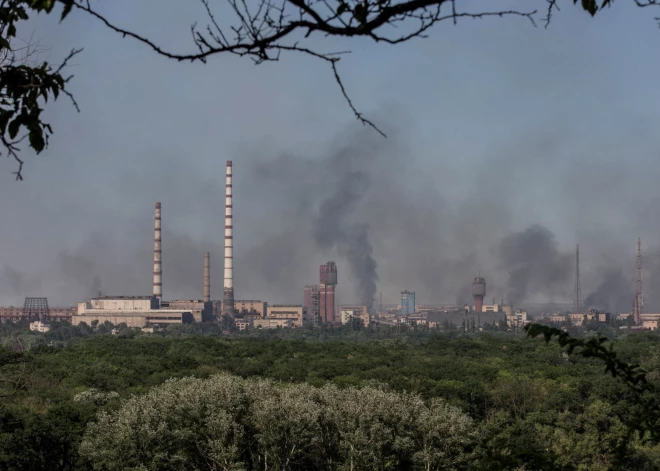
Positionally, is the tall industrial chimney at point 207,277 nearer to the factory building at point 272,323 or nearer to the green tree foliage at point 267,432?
the factory building at point 272,323

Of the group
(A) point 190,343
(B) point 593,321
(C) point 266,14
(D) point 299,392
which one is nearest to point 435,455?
(D) point 299,392

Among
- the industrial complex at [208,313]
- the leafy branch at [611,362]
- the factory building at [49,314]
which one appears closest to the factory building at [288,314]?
the industrial complex at [208,313]

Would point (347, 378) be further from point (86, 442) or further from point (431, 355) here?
point (431, 355)

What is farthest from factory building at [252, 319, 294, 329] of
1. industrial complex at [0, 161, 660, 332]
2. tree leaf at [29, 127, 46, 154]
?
tree leaf at [29, 127, 46, 154]

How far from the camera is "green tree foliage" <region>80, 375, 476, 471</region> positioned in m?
28.8

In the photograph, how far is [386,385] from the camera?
4162 cm

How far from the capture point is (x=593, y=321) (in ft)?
577

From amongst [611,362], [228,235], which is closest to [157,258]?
[228,235]

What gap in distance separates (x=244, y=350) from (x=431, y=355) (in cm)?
1596

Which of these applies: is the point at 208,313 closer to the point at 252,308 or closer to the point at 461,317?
the point at 252,308

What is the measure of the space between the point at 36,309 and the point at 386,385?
5588 inches

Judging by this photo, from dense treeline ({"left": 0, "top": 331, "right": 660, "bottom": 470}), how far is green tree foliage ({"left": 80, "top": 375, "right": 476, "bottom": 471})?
1.67 meters

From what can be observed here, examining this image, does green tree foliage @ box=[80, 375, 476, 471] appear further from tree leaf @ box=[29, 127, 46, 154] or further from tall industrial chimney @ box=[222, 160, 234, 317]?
tall industrial chimney @ box=[222, 160, 234, 317]

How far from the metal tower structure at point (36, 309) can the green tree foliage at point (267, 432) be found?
145m
